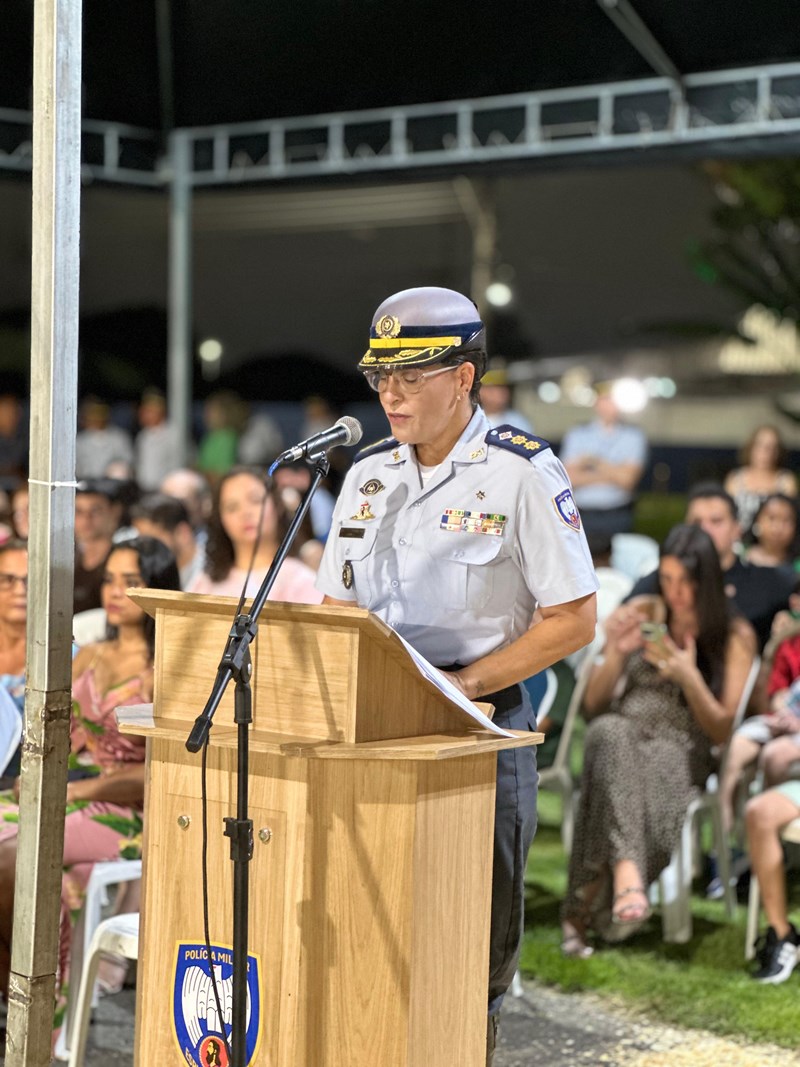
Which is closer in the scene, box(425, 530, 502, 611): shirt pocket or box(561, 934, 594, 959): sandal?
box(425, 530, 502, 611): shirt pocket

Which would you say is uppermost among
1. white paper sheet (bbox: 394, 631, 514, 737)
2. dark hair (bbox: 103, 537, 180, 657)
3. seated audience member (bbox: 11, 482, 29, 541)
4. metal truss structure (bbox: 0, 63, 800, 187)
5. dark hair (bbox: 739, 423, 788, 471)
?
metal truss structure (bbox: 0, 63, 800, 187)

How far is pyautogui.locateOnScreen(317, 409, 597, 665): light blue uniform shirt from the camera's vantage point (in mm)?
2826

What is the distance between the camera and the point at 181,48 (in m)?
7.77

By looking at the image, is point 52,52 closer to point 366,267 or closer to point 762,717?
point 762,717

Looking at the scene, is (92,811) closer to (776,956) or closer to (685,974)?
(685,974)

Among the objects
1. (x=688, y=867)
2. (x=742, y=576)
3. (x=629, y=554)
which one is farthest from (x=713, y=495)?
(x=629, y=554)

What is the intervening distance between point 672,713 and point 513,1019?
135 centimetres

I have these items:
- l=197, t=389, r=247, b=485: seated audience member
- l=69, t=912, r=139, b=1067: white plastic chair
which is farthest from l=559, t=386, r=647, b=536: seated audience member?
l=69, t=912, r=139, b=1067: white plastic chair

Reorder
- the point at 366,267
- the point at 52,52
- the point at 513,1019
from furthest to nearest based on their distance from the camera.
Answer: the point at 366,267 → the point at 513,1019 → the point at 52,52

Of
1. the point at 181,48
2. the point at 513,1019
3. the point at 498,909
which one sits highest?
the point at 181,48

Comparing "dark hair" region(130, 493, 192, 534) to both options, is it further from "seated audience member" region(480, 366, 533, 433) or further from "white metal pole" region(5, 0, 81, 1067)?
"white metal pole" region(5, 0, 81, 1067)

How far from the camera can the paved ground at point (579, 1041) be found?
3822mm

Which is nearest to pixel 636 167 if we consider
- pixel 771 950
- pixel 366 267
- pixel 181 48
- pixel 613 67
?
pixel 613 67

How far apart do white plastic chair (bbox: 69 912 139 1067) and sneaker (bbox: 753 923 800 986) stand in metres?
2.01
